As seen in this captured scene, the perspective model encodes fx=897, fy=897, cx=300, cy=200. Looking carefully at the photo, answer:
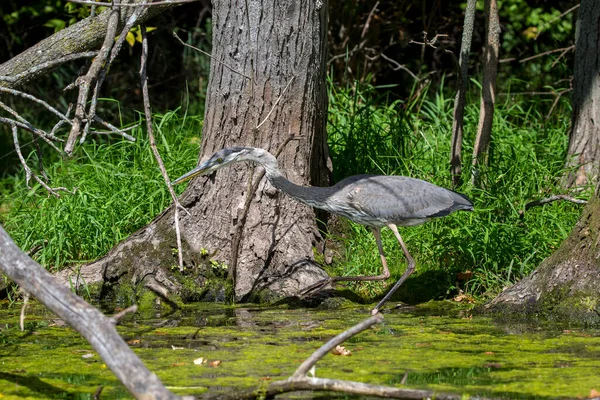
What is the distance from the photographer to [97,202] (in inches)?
296

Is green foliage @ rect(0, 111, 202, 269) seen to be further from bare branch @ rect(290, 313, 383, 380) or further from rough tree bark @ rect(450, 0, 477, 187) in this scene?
bare branch @ rect(290, 313, 383, 380)

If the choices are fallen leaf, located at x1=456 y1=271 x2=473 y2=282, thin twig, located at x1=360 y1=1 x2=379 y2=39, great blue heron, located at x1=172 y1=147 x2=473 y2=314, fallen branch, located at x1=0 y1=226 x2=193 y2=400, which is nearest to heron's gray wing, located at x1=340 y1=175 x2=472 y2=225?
great blue heron, located at x1=172 y1=147 x2=473 y2=314

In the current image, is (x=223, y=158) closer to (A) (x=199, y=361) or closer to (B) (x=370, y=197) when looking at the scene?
(B) (x=370, y=197)

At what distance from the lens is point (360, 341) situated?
5.34m

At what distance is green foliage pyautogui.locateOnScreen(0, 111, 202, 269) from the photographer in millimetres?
7258

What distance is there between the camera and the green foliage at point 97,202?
726 cm

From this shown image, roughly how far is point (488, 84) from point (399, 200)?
5.82 feet

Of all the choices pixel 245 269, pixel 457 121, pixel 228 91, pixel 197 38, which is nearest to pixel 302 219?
pixel 245 269

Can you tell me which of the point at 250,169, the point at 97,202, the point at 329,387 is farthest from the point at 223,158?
the point at 329,387

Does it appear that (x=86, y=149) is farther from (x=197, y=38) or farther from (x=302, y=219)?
(x=197, y=38)

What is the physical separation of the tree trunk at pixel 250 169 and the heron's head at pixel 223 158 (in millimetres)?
308

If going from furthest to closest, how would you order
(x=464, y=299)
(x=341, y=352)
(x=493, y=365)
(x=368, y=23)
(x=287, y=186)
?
(x=368, y=23) → (x=464, y=299) → (x=287, y=186) → (x=341, y=352) → (x=493, y=365)

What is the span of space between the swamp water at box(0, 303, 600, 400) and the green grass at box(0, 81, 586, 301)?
682 millimetres

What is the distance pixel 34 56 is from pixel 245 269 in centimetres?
217
